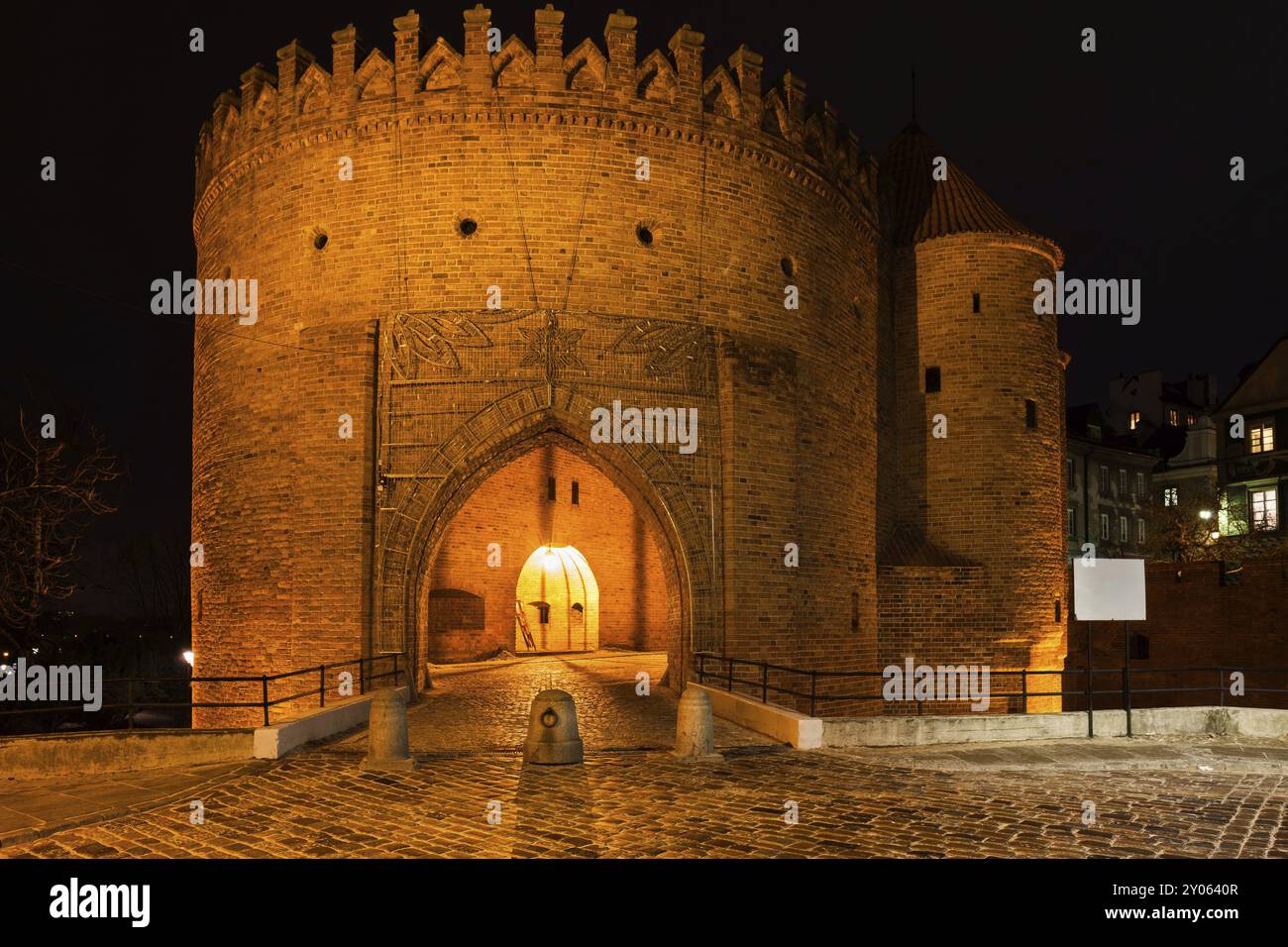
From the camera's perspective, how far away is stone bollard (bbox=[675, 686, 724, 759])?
35.0 ft

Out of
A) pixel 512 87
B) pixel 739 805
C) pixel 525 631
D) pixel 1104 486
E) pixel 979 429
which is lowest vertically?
pixel 525 631

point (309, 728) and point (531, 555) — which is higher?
point (531, 555)

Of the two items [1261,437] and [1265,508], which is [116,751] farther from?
[1261,437]

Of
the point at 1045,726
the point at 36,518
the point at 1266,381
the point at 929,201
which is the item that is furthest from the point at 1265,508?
the point at 36,518

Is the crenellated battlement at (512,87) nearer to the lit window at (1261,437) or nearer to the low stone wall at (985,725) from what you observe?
the low stone wall at (985,725)

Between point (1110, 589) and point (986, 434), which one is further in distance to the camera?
point (986, 434)

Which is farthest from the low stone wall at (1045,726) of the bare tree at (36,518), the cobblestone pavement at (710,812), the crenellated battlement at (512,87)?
the bare tree at (36,518)

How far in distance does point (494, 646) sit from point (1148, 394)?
41714 mm

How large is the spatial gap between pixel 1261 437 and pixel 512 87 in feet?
107

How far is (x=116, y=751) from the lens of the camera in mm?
10711

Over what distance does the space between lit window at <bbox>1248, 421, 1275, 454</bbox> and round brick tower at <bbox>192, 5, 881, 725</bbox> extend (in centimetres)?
2722

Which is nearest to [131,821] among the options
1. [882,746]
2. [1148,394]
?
[882,746]

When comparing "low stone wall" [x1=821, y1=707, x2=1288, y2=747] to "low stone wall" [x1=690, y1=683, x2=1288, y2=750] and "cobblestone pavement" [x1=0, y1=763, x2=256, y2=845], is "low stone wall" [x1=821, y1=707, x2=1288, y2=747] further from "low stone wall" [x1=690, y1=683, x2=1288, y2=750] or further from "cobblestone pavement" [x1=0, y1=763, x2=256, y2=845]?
"cobblestone pavement" [x1=0, y1=763, x2=256, y2=845]
